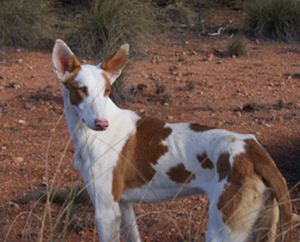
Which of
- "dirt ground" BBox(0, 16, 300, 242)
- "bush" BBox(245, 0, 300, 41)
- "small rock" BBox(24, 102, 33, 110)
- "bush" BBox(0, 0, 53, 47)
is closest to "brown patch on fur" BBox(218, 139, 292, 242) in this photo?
"dirt ground" BBox(0, 16, 300, 242)

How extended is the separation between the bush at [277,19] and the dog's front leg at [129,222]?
29.4ft

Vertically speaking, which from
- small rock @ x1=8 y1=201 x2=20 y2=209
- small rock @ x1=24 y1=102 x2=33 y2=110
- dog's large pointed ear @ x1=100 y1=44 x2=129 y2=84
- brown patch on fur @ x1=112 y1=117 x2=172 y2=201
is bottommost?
small rock @ x1=24 y1=102 x2=33 y2=110

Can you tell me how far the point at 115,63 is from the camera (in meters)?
5.74

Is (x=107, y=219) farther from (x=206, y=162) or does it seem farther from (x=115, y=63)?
(x=115, y=63)

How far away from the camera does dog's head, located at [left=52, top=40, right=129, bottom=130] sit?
5370 millimetres

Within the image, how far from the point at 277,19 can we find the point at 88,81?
30.4 ft

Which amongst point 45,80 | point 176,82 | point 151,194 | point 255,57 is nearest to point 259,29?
point 255,57

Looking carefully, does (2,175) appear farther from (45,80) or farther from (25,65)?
(25,65)

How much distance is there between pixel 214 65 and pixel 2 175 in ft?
17.5

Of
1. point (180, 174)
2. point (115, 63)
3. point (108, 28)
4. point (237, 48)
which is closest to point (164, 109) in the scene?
point (108, 28)

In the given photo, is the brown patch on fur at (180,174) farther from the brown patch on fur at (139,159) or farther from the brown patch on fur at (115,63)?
the brown patch on fur at (115,63)

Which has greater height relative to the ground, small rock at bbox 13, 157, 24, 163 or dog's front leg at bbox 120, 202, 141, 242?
dog's front leg at bbox 120, 202, 141, 242

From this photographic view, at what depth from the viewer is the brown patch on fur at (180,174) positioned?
5188 millimetres

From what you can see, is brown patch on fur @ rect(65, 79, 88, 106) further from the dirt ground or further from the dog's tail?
the dog's tail
